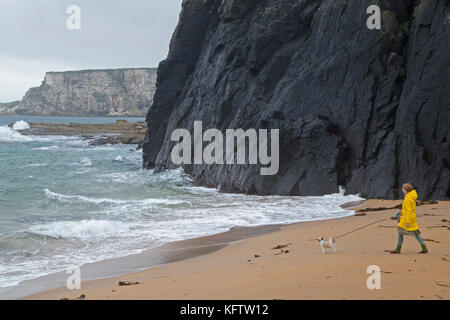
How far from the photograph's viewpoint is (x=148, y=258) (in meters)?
10.0

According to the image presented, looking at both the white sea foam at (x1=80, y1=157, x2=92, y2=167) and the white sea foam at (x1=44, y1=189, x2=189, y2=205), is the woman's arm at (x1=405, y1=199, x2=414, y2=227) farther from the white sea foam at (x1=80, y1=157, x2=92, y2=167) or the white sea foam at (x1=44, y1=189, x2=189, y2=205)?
the white sea foam at (x1=80, y1=157, x2=92, y2=167)

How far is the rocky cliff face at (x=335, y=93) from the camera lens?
51.4ft

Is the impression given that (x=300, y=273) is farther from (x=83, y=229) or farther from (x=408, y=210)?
(x=83, y=229)

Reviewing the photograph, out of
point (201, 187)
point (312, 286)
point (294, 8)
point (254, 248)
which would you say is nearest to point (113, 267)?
point (254, 248)

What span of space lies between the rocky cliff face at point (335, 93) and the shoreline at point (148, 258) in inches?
193

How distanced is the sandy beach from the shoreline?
1.25ft

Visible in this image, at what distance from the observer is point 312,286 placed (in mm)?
6047

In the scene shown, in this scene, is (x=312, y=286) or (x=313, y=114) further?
(x=313, y=114)

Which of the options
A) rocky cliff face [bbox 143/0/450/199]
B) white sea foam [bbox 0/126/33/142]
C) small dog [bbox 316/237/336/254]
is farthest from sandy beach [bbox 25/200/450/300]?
white sea foam [bbox 0/126/33/142]

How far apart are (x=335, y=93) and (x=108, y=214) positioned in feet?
31.5

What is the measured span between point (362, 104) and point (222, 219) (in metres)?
7.15

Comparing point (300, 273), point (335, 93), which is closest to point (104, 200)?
point (335, 93)

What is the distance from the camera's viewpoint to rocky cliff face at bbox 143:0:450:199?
15680 mm
